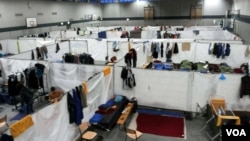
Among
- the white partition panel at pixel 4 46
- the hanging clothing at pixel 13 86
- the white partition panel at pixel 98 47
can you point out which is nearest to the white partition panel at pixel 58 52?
the white partition panel at pixel 98 47

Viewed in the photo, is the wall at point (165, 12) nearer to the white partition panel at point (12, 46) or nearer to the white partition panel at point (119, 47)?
the white partition panel at point (119, 47)

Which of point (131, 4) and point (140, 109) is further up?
point (131, 4)

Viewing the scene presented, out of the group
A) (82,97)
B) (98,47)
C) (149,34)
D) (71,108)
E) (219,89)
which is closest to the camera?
→ (71,108)

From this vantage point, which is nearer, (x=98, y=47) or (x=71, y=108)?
(x=71, y=108)

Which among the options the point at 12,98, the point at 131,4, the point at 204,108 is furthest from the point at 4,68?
the point at 131,4

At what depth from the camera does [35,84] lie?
8.14m

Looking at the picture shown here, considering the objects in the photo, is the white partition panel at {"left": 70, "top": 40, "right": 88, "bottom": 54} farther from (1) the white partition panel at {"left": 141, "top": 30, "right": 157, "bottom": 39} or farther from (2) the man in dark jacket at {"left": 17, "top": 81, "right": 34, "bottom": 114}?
(1) the white partition panel at {"left": 141, "top": 30, "right": 157, "bottom": 39}

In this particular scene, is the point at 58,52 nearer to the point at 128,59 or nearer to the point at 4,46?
the point at 128,59

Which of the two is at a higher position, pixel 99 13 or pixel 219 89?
pixel 99 13

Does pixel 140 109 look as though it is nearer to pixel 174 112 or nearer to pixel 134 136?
pixel 174 112

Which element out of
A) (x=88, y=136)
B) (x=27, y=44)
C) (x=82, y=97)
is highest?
(x=27, y=44)

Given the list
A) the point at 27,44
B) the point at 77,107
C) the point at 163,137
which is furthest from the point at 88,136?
the point at 27,44

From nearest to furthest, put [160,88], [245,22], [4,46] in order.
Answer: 1. [160,88]
2. [4,46]
3. [245,22]

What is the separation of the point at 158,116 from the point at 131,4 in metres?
24.3
